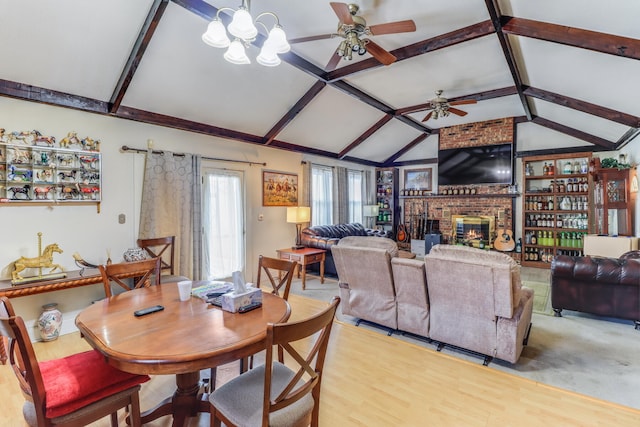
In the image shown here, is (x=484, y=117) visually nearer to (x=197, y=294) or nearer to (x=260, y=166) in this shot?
(x=260, y=166)

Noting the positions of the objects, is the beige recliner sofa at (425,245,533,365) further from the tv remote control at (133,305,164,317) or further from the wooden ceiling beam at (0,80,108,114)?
the wooden ceiling beam at (0,80,108,114)

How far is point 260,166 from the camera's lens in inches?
229

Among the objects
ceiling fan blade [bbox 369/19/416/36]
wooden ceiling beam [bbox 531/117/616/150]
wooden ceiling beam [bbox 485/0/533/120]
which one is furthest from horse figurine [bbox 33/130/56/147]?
wooden ceiling beam [bbox 531/117/616/150]

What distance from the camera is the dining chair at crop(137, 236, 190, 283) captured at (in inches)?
155

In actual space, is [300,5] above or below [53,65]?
above

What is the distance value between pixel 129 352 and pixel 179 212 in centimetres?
344

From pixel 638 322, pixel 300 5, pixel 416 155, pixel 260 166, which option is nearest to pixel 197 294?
pixel 300 5

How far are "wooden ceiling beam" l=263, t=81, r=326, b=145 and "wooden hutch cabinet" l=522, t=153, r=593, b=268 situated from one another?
16.9 feet

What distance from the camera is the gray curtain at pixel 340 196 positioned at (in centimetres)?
756

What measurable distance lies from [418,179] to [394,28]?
635cm

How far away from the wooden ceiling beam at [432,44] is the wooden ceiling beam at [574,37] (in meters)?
0.22

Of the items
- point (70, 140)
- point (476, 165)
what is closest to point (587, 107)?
point (476, 165)

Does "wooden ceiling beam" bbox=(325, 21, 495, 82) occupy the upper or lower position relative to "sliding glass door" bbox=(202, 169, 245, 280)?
upper

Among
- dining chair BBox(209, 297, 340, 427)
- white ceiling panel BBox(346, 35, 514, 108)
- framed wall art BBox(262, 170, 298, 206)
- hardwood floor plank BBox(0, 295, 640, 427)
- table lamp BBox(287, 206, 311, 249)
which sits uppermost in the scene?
white ceiling panel BBox(346, 35, 514, 108)
